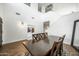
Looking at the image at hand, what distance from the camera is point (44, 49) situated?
5.75 feet

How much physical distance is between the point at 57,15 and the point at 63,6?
0.15 meters

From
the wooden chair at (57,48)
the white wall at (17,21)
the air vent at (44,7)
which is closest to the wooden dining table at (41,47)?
the wooden chair at (57,48)

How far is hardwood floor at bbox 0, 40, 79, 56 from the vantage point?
5.70ft

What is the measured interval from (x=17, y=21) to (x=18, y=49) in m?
0.38

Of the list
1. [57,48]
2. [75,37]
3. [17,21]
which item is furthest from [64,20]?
[17,21]

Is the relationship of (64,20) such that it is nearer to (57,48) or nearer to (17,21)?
A: (57,48)

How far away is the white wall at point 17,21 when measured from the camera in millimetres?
1724

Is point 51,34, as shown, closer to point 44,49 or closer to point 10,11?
point 44,49

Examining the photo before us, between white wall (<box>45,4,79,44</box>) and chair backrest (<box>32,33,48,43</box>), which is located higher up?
white wall (<box>45,4,79,44</box>)

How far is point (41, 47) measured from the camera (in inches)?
69.9

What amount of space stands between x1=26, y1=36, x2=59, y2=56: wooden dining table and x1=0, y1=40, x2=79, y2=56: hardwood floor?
75 millimetres

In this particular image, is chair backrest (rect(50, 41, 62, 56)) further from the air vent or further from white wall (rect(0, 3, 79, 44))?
the air vent

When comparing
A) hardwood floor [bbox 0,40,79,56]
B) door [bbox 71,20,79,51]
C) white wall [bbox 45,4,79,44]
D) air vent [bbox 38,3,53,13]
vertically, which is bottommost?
hardwood floor [bbox 0,40,79,56]

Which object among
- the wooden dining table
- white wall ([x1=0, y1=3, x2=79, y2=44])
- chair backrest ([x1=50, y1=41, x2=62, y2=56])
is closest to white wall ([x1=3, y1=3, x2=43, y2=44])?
white wall ([x1=0, y1=3, x2=79, y2=44])
